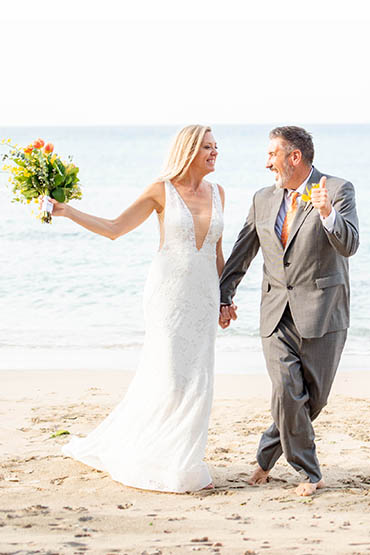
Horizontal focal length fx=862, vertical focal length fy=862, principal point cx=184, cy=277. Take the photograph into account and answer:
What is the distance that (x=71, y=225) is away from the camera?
79.0 feet

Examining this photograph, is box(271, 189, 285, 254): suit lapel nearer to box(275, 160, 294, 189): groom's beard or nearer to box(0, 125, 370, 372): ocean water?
box(275, 160, 294, 189): groom's beard

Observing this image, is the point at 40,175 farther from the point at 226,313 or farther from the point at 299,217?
the point at 299,217

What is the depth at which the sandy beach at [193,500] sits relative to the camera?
4.00 meters

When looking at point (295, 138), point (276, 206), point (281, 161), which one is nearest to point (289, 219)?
point (276, 206)

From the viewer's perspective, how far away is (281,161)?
4754mm

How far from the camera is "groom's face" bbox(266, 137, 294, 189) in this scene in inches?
187

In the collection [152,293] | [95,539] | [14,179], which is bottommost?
[95,539]

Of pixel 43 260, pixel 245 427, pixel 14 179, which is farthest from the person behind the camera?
pixel 43 260

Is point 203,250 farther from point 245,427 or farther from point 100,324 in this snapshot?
point 100,324

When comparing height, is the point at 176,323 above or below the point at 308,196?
below

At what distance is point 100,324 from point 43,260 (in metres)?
6.78

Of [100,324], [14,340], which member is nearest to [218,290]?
[14,340]

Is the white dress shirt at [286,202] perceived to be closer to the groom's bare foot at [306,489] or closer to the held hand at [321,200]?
the held hand at [321,200]

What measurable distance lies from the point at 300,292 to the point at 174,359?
0.90 meters
